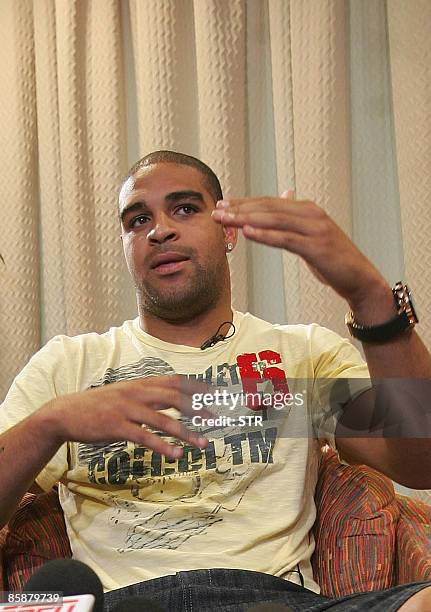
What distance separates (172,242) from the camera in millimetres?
937

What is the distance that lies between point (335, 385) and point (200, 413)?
14 centimetres

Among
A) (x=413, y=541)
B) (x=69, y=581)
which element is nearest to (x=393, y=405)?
(x=69, y=581)

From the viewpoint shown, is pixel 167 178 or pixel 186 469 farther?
pixel 167 178

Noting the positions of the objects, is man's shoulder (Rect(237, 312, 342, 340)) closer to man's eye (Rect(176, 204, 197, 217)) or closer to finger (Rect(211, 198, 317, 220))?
man's eye (Rect(176, 204, 197, 217))

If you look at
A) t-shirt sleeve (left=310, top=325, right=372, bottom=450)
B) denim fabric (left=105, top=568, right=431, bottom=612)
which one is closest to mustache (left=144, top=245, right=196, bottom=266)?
t-shirt sleeve (left=310, top=325, right=372, bottom=450)

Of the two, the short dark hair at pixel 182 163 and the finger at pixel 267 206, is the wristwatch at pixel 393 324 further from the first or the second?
the short dark hair at pixel 182 163

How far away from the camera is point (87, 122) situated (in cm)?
175

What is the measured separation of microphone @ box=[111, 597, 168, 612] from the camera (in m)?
0.64

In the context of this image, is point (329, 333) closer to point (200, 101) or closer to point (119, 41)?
point (200, 101)

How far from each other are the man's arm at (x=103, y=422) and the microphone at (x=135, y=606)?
116 millimetres

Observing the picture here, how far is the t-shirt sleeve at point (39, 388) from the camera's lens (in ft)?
3.03

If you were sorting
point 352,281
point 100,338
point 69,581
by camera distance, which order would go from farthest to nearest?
point 100,338 < point 352,281 < point 69,581

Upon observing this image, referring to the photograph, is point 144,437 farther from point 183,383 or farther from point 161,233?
point 161,233

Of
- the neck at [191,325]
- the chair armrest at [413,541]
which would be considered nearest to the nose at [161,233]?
the neck at [191,325]
